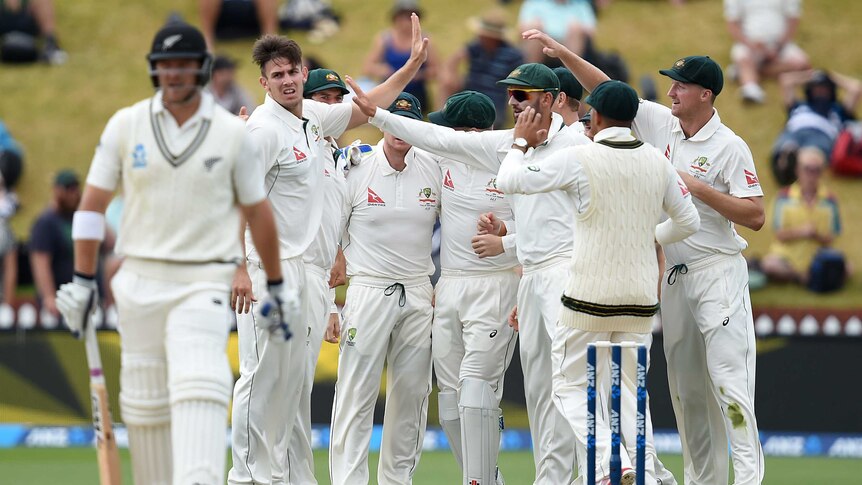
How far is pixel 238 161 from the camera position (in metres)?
5.51

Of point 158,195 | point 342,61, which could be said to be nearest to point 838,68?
point 342,61

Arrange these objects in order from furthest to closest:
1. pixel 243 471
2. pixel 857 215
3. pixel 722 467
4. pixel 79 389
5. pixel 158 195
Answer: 1. pixel 857 215
2. pixel 79 389
3. pixel 722 467
4. pixel 243 471
5. pixel 158 195

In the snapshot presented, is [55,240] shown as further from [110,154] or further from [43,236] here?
[110,154]

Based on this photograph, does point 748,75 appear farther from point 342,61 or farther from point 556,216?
point 556,216

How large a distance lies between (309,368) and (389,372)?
83 cm

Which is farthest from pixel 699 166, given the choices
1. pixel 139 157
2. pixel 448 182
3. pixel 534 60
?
pixel 534 60

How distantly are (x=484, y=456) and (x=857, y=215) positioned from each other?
736 centimetres

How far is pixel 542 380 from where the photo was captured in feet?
24.1

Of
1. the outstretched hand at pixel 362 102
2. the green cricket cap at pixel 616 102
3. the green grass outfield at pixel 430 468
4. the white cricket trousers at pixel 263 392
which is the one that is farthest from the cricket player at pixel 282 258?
the green grass outfield at pixel 430 468

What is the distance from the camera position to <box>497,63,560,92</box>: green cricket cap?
279 inches

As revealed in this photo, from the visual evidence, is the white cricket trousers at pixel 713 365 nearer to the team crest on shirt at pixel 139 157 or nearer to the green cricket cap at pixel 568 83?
the green cricket cap at pixel 568 83

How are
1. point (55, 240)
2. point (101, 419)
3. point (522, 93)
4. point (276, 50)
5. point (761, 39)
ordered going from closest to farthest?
point (101, 419), point (276, 50), point (522, 93), point (55, 240), point (761, 39)

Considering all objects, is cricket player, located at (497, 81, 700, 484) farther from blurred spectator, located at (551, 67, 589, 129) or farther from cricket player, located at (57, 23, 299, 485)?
cricket player, located at (57, 23, 299, 485)

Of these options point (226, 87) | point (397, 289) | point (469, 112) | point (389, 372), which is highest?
point (226, 87)
